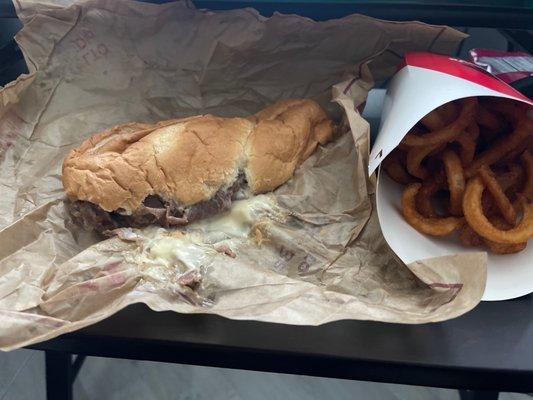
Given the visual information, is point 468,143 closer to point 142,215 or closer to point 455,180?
point 455,180

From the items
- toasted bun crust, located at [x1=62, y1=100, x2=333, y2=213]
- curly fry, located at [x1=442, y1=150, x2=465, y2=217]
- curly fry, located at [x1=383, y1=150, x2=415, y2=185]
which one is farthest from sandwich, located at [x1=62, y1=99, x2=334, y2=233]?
curly fry, located at [x1=442, y1=150, x2=465, y2=217]

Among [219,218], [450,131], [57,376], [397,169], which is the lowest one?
[57,376]

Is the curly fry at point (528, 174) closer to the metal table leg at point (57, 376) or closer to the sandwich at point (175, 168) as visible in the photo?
the sandwich at point (175, 168)

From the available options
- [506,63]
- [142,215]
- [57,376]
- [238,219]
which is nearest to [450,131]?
[506,63]

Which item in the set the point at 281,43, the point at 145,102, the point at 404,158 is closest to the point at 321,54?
the point at 281,43

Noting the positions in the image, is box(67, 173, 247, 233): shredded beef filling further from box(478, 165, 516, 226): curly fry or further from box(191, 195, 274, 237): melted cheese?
box(478, 165, 516, 226): curly fry

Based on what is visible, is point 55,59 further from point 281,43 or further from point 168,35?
point 281,43

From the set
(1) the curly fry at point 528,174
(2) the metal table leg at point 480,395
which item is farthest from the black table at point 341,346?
(2) the metal table leg at point 480,395
